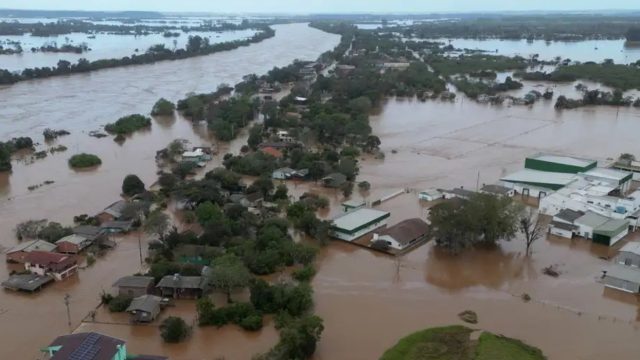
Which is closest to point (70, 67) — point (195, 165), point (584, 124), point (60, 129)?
point (60, 129)

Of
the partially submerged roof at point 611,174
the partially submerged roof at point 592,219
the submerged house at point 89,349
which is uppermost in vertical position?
the partially submerged roof at point 611,174

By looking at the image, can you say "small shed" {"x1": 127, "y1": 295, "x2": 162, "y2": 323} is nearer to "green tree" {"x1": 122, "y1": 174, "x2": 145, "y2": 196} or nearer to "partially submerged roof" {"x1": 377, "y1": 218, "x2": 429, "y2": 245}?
"partially submerged roof" {"x1": 377, "y1": 218, "x2": 429, "y2": 245}

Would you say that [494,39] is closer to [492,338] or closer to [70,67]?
[70,67]

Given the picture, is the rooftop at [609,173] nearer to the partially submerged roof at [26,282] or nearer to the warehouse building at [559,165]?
the warehouse building at [559,165]

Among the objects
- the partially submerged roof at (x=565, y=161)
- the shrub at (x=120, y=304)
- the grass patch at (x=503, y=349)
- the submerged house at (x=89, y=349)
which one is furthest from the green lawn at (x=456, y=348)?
the partially submerged roof at (x=565, y=161)

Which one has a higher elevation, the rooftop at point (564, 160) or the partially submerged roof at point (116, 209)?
the rooftop at point (564, 160)

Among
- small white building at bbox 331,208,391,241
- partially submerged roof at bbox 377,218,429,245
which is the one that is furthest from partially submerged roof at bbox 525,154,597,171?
small white building at bbox 331,208,391,241

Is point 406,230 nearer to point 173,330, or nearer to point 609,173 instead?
point 173,330
